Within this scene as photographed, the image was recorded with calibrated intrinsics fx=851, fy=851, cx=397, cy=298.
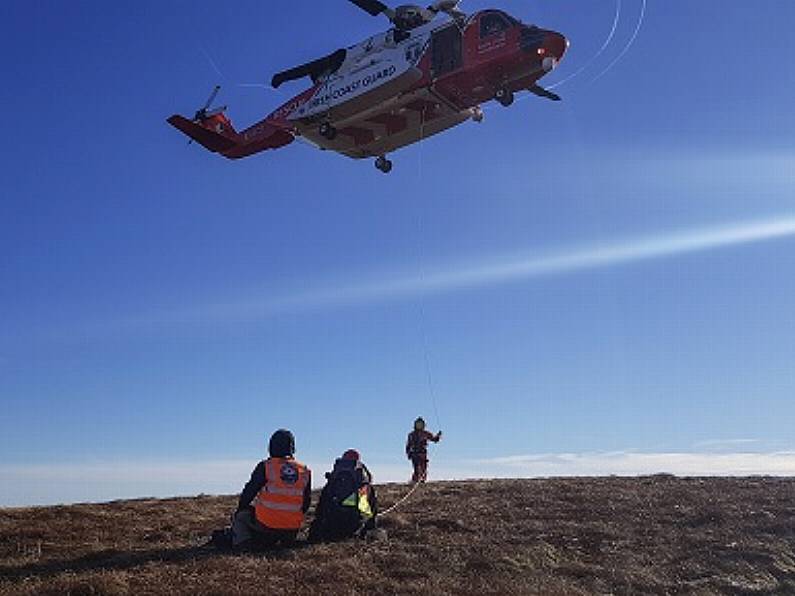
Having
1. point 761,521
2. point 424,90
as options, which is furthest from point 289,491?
point 424,90

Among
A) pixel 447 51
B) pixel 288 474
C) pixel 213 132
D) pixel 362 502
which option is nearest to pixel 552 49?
pixel 447 51

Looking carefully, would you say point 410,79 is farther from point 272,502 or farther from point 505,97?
point 272,502

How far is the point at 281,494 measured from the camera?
42.8 ft

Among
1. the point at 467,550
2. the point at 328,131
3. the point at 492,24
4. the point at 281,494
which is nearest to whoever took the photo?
the point at 281,494

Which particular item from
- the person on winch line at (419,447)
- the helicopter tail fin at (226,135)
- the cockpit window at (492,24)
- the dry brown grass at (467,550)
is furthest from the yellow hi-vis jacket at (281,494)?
the helicopter tail fin at (226,135)

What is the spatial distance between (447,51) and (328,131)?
5060 mm

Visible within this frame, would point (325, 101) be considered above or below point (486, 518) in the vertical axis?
above

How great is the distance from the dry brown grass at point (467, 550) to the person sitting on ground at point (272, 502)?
0.41 metres

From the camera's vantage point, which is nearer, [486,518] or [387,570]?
[387,570]

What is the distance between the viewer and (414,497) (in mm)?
20156

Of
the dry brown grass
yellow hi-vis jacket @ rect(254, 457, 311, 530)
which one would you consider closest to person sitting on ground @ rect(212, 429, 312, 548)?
yellow hi-vis jacket @ rect(254, 457, 311, 530)

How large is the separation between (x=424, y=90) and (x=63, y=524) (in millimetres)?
16406

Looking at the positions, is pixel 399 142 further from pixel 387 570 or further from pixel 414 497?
pixel 387 570

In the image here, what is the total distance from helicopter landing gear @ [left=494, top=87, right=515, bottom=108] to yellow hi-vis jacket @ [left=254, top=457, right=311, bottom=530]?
1576 centimetres
